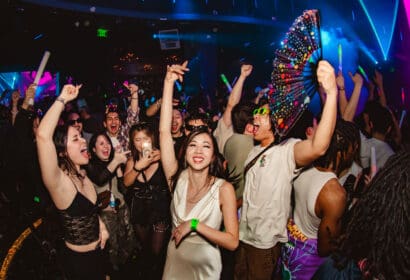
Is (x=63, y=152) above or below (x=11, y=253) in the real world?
above

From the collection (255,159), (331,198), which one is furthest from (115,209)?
(331,198)

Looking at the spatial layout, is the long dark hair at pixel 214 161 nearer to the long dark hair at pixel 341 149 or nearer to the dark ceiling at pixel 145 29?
the long dark hair at pixel 341 149

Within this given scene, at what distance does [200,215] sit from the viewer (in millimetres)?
2293

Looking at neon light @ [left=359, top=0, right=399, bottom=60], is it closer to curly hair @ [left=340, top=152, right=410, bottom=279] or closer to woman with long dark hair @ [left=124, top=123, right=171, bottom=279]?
woman with long dark hair @ [left=124, top=123, right=171, bottom=279]

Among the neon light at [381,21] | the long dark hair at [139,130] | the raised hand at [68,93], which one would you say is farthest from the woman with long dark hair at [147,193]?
the neon light at [381,21]

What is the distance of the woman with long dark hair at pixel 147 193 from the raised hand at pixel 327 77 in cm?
198

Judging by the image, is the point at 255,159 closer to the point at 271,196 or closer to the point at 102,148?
the point at 271,196

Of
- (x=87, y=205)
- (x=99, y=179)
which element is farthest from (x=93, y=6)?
(x=87, y=205)

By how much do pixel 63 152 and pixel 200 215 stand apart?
1243 mm

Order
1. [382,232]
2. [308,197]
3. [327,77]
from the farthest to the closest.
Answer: [308,197] < [327,77] < [382,232]

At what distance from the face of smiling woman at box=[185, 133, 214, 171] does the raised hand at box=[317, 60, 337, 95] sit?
102cm

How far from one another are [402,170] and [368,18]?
753cm

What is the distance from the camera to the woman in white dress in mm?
2201

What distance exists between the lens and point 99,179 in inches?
131
